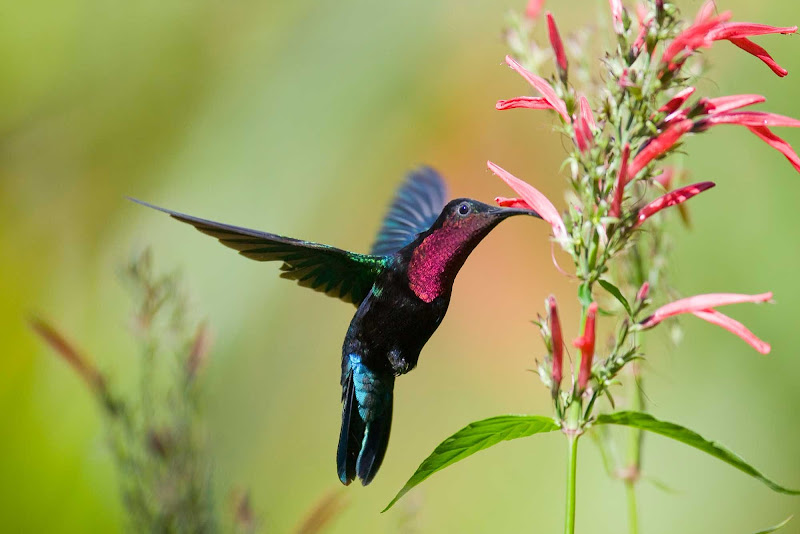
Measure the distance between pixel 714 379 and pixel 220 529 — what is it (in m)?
2.53

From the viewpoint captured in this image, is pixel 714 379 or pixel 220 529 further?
pixel 714 379

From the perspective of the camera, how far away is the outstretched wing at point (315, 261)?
4.99ft

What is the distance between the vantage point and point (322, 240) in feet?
14.5

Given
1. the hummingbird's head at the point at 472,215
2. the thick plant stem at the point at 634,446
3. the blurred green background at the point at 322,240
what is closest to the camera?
the hummingbird's head at the point at 472,215

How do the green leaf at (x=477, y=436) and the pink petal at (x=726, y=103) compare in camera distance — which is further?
the pink petal at (x=726, y=103)

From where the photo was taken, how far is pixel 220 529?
149 cm

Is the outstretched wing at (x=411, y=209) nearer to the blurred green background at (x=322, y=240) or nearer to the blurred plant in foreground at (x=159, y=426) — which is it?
the blurred plant in foreground at (x=159, y=426)

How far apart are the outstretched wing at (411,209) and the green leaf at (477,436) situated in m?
0.99

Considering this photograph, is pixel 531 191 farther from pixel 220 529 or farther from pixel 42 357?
pixel 42 357

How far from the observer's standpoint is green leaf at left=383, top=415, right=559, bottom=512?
113 cm

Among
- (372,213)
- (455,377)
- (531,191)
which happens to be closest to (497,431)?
(531,191)

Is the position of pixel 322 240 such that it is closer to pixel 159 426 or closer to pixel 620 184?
pixel 159 426

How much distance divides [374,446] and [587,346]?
0.62 metres

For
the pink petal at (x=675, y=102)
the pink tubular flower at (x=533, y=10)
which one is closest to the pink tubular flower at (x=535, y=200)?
the pink petal at (x=675, y=102)
